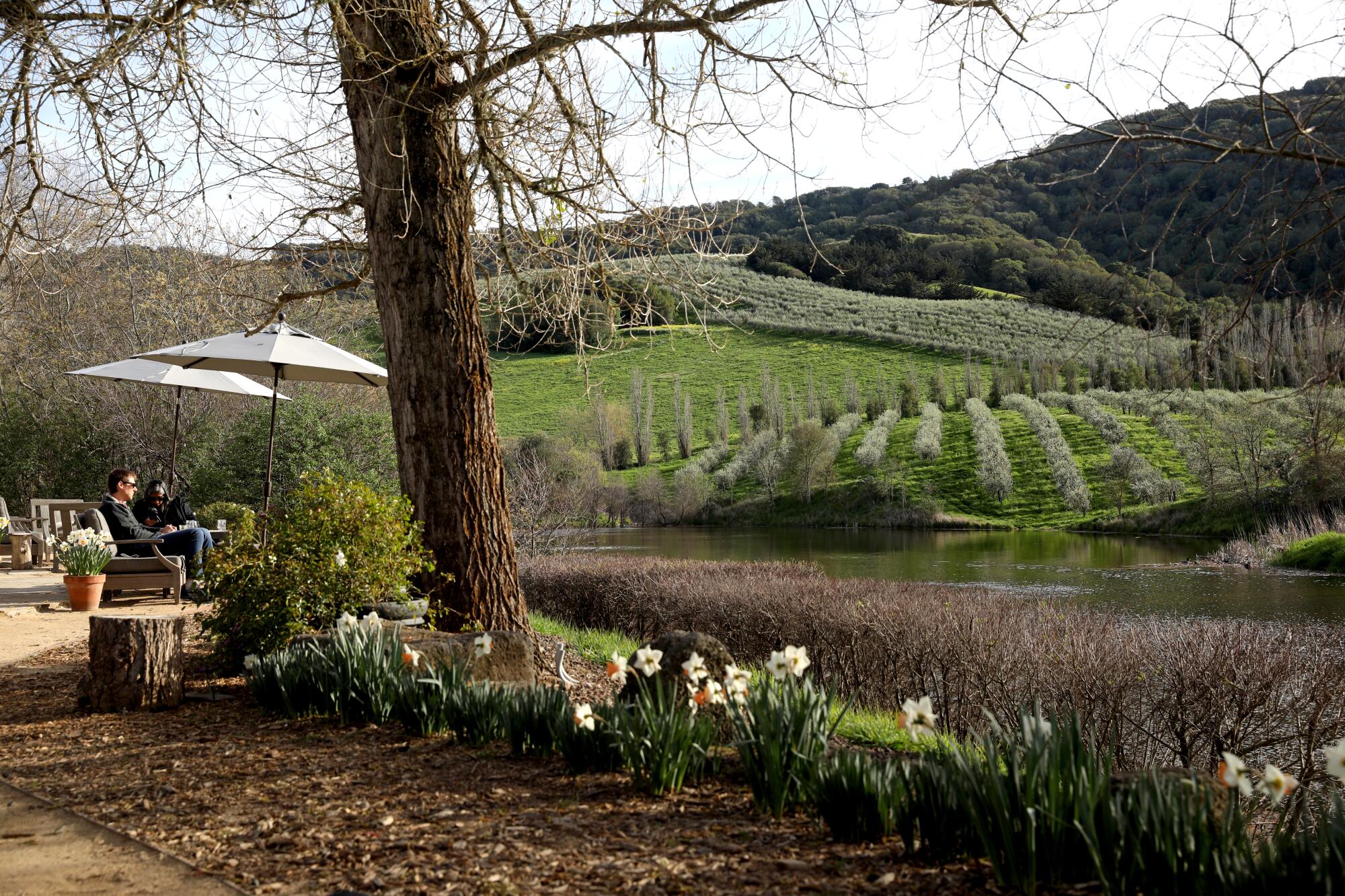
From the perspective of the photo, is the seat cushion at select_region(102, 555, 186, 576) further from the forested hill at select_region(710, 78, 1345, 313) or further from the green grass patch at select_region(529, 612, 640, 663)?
the forested hill at select_region(710, 78, 1345, 313)

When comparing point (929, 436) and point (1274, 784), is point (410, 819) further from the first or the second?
point (929, 436)

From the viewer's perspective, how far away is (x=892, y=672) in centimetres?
855

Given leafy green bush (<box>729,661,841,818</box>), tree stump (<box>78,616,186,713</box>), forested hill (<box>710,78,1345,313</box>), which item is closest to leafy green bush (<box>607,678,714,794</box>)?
leafy green bush (<box>729,661,841,818</box>)

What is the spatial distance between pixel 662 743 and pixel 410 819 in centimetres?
80

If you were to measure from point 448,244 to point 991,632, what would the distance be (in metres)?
5.19

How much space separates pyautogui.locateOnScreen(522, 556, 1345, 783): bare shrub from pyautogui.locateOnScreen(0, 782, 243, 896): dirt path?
11.8 feet

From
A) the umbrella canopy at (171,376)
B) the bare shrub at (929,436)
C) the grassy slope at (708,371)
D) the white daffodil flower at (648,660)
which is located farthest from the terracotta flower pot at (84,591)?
the grassy slope at (708,371)

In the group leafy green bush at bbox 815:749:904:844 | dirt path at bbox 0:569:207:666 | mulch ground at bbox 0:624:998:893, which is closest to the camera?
mulch ground at bbox 0:624:998:893

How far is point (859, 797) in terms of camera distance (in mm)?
2627

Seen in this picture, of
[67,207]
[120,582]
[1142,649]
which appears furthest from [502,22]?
[67,207]

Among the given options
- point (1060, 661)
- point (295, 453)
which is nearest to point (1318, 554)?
point (1060, 661)

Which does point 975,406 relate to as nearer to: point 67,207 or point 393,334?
point 67,207

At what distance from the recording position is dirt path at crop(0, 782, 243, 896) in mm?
2625

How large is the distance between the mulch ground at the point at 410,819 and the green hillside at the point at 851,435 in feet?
52.6
